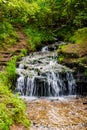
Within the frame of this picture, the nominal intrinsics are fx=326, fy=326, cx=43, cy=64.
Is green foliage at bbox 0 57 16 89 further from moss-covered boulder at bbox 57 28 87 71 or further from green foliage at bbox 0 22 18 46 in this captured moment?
green foliage at bbox 0 22 18 46

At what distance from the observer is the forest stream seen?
1029 centimetres

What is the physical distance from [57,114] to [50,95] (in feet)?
11.8

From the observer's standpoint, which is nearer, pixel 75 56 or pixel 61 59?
pixel 75 56

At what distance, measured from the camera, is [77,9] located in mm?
22375

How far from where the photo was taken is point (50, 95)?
48.4ft

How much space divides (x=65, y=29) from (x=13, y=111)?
1759cm

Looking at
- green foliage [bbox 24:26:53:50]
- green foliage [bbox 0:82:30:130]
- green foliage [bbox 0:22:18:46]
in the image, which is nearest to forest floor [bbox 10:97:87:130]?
green foliage [bbox 0:82:30:130]

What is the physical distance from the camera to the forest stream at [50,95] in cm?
1029

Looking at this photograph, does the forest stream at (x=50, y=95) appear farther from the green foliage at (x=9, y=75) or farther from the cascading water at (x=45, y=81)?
the green foliage at (x=9, y=75)

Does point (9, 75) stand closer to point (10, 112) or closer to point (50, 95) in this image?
point (50, 95)

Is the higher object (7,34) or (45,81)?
(7,34)

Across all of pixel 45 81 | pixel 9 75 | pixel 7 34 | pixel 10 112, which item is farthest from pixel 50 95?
pixel 7 34

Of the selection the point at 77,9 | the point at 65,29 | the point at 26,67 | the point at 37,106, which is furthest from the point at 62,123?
the point at 65,29

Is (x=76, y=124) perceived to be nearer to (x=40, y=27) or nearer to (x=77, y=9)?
(x=77, y=9)
